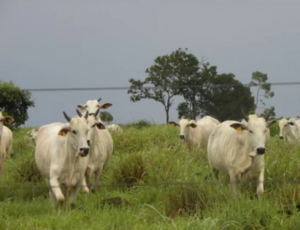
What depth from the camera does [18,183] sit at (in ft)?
30.6

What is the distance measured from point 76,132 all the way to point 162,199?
1280 millimetres

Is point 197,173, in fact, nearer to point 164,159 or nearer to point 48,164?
point 164,159

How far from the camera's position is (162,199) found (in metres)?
7.62

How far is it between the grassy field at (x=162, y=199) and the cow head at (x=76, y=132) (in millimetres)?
590

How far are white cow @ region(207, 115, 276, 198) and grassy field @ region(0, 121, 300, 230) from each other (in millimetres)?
162

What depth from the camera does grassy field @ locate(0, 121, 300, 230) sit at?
627 centimetres

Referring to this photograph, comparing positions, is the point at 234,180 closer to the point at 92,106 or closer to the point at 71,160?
the point at 71,160

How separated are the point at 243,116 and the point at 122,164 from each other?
78.3 inches

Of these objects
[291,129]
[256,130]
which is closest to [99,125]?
[256,130]

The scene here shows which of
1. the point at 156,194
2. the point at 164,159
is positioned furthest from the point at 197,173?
the point at 156,194

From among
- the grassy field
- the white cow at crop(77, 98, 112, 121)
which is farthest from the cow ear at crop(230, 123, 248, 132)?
the white cow at crop(77, 98, 112, 121)

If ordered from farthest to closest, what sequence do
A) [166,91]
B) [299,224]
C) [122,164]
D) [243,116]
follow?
[122,164] → [243,116] → [166,91] → [299,224]

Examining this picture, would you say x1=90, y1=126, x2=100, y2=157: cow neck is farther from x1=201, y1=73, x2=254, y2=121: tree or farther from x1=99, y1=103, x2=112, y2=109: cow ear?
x1=201, y1=73, x2=254, y2=121: tree

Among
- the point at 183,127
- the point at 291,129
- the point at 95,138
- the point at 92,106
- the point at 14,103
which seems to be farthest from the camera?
the point at 291,129
